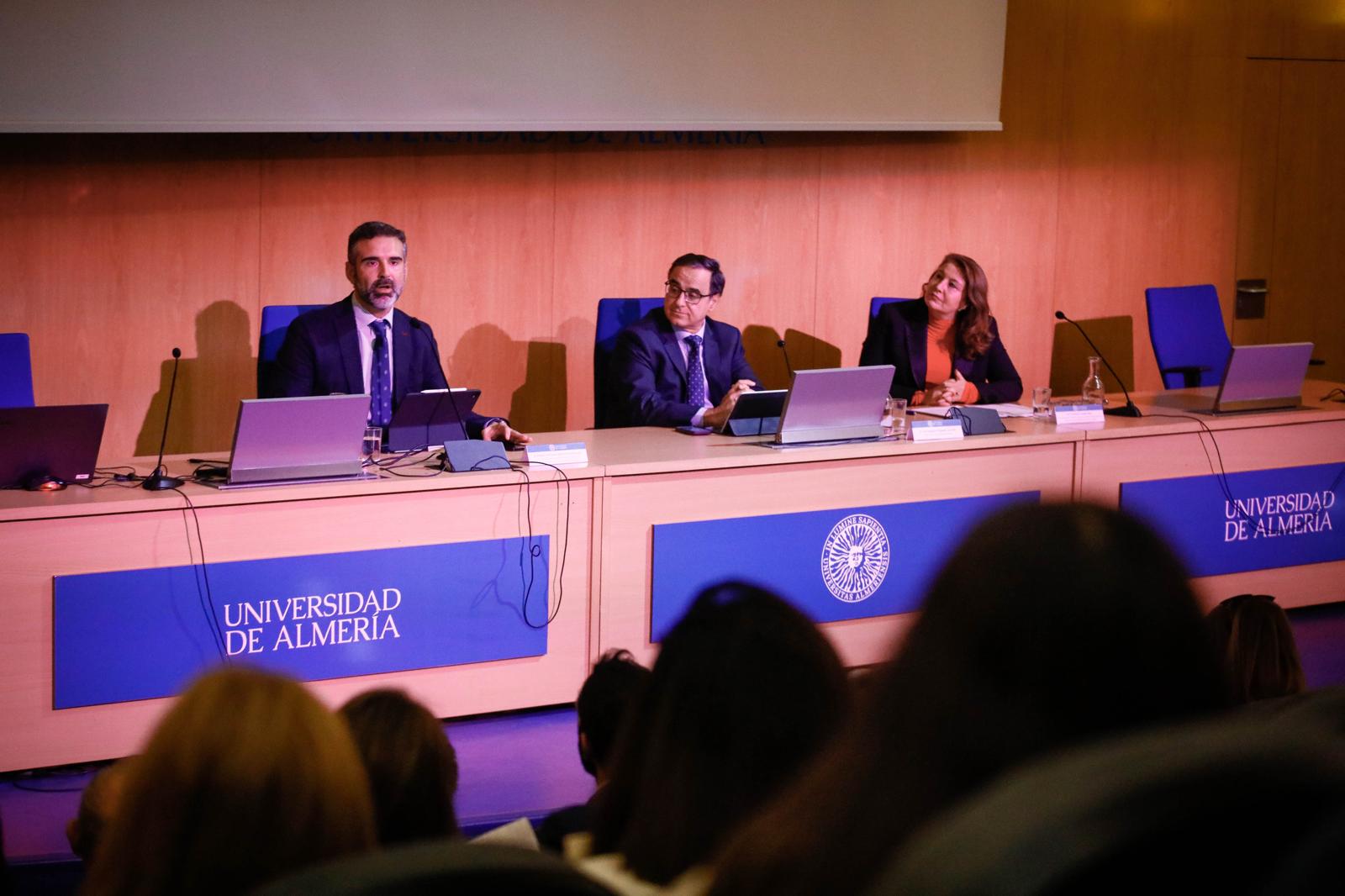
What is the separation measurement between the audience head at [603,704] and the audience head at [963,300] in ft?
10.4

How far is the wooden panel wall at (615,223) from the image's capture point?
17.0 feet

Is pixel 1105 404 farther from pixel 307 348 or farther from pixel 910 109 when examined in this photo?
pixel 307 348

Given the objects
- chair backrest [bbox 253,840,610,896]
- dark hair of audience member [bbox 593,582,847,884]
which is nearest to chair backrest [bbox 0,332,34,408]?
dark hair of audience member [bbox 593,582,847,884]

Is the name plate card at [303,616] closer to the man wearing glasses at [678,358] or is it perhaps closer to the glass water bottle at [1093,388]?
the man wearing glasses at [678,358]

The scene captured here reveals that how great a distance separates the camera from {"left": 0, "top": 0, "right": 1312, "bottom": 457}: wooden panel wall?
5188mm

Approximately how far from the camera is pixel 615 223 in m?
5.98

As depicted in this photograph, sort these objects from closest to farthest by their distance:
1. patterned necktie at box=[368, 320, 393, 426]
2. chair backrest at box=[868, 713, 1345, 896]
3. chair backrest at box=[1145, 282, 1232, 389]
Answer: chair backrest at box=[868, 713, 1345, 896] < patterned necktie at box=[368, 320, 393, 426] < chair backrest at box=[1145, 282, 1232, 389]

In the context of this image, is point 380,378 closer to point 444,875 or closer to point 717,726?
point 717,726

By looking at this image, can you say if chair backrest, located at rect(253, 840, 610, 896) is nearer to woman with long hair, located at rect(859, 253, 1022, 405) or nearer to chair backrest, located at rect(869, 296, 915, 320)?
woman with long hair, located at rect(859, 253, 1022, 405)

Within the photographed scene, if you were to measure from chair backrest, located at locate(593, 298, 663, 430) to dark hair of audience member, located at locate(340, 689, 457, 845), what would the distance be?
11.1 ft

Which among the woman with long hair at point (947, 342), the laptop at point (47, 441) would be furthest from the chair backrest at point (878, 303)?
the laptop at point (47, 441)

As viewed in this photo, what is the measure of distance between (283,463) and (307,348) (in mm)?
919

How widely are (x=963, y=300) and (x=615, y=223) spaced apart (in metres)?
1.68

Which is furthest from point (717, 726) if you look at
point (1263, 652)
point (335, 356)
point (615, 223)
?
point (615, 223)
